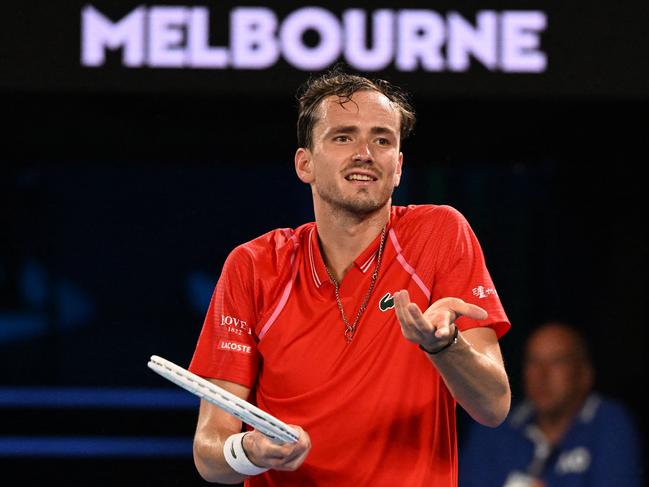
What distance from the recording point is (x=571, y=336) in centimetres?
455

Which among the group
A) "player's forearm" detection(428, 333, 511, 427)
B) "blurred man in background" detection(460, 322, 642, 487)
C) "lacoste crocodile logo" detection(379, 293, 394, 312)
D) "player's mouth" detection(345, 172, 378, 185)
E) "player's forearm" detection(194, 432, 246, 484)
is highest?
"player's mouth" detection(345, 172, 378, 185)

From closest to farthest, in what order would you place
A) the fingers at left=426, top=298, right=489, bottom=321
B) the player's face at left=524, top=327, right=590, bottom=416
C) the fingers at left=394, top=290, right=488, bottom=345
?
the fingers at left=394, top=290, right=488, bottom=345
the fingers at left=426, top=298, right=489, bottom=321
the player's face at left=524, top=327, right=590, bottom=416

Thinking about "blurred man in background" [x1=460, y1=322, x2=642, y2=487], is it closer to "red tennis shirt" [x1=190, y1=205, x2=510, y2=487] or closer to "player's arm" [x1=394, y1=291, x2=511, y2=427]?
"red tennis shirt" [x1=190, y1=205, x2=510, y2=487]

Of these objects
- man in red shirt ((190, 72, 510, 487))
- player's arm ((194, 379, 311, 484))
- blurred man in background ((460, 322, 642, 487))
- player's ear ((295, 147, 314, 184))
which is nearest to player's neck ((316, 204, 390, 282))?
man in red shirt ((190, 72, 510, 487))

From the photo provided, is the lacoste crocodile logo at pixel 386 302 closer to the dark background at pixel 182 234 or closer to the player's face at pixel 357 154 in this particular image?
the player's face at pixel 357 154

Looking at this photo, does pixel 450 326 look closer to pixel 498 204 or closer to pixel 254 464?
pixel 254 464

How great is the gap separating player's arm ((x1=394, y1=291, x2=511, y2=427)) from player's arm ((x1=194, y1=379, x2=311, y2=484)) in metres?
0.30

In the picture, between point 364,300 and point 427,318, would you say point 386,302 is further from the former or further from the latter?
point 427,318

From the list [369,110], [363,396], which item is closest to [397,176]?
[369,110]

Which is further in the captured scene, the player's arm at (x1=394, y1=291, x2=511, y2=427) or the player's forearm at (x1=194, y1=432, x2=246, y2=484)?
the player's forearm at (x1=194, y1=432, x2=246, y2=484)

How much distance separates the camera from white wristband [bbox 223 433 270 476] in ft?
7.83

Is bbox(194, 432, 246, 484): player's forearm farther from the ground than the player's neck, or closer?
closer

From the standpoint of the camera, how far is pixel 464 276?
2514 mm

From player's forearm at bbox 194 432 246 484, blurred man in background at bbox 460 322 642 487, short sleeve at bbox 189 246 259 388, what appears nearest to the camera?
player's forearm at bbox 194 432 246 484
